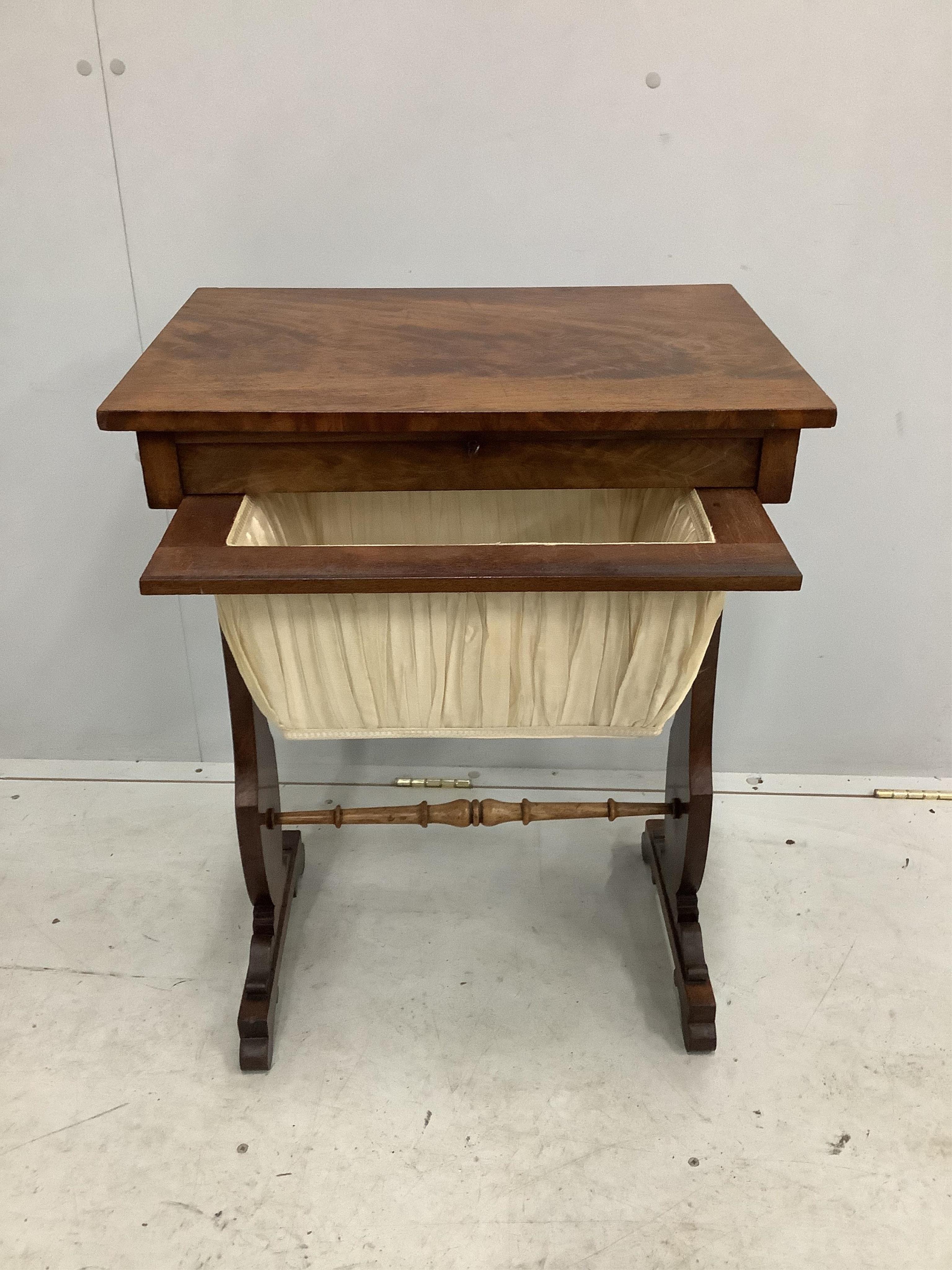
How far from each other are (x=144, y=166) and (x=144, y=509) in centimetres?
77

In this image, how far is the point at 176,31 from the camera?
212cm

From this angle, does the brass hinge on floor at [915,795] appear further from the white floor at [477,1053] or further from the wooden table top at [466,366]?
the wooden table top at [466,366]

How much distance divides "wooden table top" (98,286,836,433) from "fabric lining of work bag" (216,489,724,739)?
0.60 feet

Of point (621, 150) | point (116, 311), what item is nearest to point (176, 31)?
point (116, 311)

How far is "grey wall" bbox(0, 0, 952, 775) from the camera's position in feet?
6.93

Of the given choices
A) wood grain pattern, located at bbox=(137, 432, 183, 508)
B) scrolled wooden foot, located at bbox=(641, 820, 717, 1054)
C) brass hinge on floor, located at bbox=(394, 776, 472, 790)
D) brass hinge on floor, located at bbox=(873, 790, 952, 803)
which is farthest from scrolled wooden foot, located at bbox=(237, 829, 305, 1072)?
brass hinge on floor, located at bbox=(873, 790, 952, 803)

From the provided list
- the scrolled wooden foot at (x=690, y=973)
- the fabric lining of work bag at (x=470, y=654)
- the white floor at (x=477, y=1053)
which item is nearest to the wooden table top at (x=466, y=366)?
the fabric lining of work bag at (x=470, y=654)

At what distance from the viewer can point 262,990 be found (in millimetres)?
2104

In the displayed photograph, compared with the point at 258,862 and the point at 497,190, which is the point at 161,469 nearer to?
the point at 258,862

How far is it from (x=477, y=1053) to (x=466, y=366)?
130 cm

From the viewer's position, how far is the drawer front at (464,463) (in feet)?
5.41

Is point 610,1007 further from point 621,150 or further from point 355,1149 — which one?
point 621,150

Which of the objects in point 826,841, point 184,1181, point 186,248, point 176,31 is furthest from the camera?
point 826,841

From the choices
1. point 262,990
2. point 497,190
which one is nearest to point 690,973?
point 262,990
